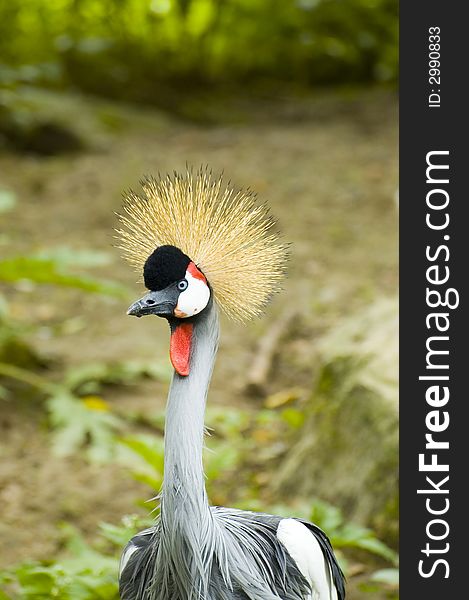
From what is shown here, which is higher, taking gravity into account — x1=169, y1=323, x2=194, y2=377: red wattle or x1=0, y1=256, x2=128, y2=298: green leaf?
x1=0, y1=256, x2=128, y2=298: green leaf

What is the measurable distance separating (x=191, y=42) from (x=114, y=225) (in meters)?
3.33

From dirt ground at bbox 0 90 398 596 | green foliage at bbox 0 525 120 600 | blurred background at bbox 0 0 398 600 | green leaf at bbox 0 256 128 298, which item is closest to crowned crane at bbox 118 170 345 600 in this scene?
green foliage at bbox 0 525 120 600

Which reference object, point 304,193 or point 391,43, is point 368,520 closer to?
point 304,193

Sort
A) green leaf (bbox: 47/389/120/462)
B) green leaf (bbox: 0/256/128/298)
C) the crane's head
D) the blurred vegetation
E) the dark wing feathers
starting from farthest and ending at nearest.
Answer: the blurred vegetation
green leaf (bbox: 0/256/128/298)
green leaf (bbox: 47/389/120/462)
the dark wing feathers
the crane's head

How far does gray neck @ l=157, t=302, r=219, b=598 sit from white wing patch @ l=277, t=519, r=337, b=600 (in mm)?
223

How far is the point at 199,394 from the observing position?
1.92m

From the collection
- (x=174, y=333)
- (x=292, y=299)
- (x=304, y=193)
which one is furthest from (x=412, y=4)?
(x=304, y=193)

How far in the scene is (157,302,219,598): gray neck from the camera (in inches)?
74.5

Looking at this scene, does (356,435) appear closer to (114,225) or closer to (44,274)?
(44,274)

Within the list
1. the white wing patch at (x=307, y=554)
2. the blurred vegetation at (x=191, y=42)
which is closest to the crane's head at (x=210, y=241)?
the white wing patch at (x=307, y=554)

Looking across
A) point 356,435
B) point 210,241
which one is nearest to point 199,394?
point 210,241

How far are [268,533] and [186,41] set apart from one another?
706 cm

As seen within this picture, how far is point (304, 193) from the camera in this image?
643cm

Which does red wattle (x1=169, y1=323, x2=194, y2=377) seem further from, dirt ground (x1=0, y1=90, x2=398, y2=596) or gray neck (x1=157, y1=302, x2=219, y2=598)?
dirt ground (x1=0, y1=90, x2=398, y2=596)
